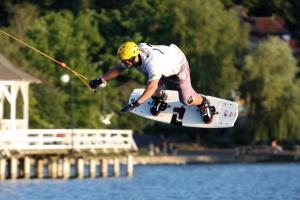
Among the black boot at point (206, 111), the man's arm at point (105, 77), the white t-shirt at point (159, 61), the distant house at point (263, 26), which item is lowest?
the black boot at point (206, 111)

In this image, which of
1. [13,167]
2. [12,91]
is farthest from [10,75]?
[13,167]

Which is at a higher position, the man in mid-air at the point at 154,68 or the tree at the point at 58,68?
the tree at the point at 58,68

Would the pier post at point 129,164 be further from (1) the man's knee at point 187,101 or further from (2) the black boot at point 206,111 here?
(1) the man's knee at point 187,101

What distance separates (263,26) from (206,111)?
289 feet

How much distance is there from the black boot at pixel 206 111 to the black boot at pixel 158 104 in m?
0.71

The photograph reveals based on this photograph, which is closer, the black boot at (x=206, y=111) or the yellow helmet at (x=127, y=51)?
the yellow helmet at (x=127, y=51)

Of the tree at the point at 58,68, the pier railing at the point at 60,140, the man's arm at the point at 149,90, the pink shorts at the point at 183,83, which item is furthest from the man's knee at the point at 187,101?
the tree at the point at 58,68

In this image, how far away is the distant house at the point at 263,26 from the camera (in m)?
113

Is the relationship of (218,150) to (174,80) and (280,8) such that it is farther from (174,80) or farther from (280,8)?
(174,80)

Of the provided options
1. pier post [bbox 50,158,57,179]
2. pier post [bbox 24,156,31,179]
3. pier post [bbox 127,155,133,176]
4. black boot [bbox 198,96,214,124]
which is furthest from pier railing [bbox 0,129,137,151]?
black boot [bbox 198,96,214,124]

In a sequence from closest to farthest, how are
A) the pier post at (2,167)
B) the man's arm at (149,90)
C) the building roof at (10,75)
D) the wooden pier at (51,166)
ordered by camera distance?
the man's arm at (149,90), the pier post at (2,167), the wooden pier at (51,166), the building roof at (10,75)

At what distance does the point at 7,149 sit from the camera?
56031mm

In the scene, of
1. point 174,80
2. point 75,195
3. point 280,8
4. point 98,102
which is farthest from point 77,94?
point 174,80

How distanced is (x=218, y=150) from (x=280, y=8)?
28218 mm
